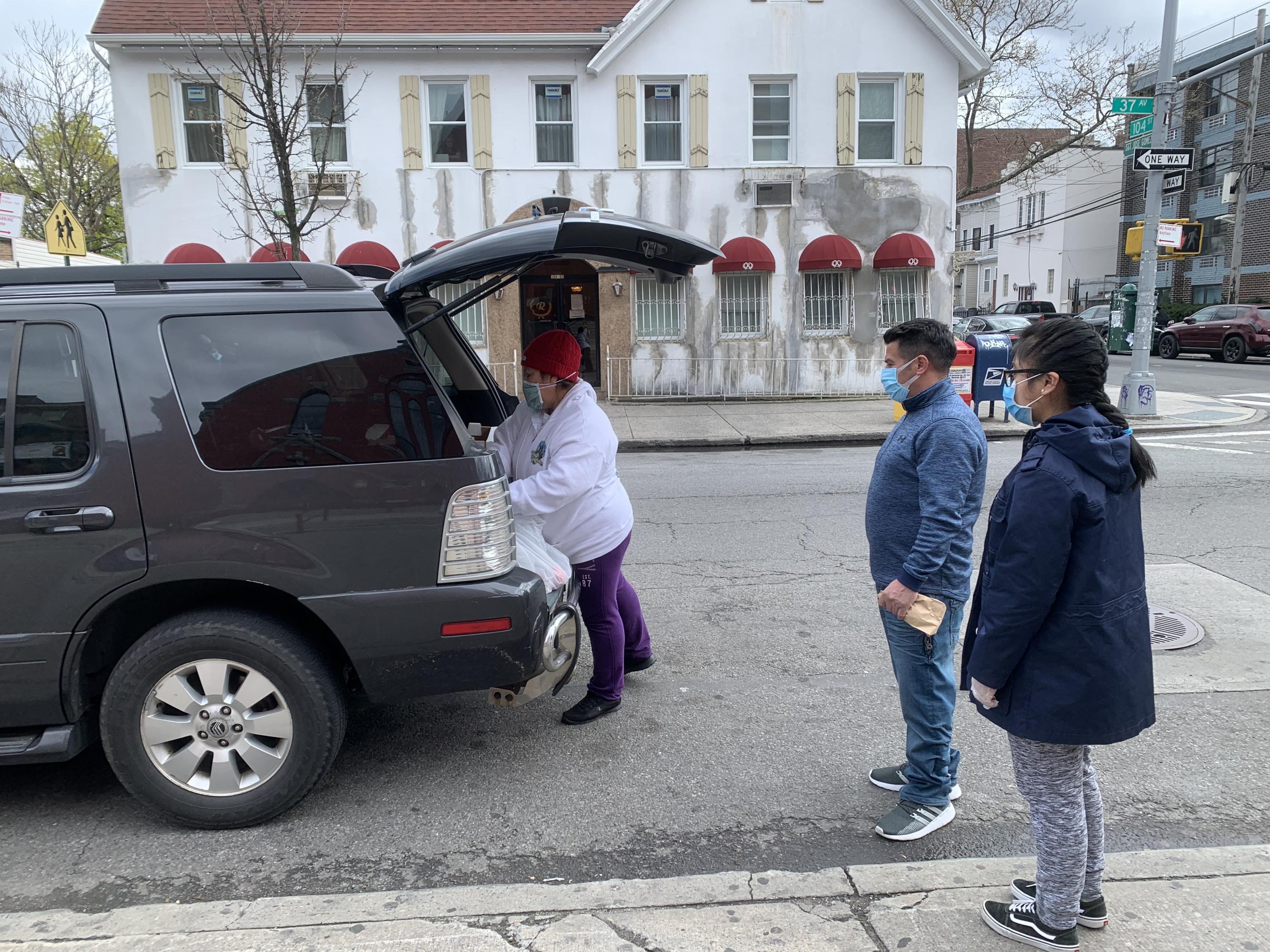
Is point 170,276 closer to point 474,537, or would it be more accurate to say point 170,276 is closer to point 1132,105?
point 474,537

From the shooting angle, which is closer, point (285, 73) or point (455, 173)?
point (285, 73)

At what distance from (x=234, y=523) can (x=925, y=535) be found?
2.22 metres

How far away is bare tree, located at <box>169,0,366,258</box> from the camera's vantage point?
14641 mm

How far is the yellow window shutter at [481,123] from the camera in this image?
54.8 ft

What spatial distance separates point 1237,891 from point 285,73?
14.6m

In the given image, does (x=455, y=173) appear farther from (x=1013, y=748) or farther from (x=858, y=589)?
(x=1013, y=748)

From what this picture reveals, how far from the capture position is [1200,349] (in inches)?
1054

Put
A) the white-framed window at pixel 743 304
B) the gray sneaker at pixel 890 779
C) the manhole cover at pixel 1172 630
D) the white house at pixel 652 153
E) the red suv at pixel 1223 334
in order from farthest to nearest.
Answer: the red suv at pixel 1223 334
the white-framed window at pixel 743 304
the white house at pixel 652 153
the manhole cover at pixel 1172 630
the gray sneaker at pixel 890 779

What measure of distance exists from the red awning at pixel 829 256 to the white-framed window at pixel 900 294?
0.88 m

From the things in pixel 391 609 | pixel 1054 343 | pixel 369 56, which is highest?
pixel 369 56

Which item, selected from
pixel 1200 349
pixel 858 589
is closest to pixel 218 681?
pixel 858 589

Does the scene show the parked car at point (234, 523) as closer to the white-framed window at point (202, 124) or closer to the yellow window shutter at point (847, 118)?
the white-framed window at point (202, 124)

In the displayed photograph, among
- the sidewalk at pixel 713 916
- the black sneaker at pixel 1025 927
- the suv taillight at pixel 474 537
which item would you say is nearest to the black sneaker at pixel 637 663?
the suv taillight at pixel 474 537

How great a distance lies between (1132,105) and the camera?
13.1 metres
